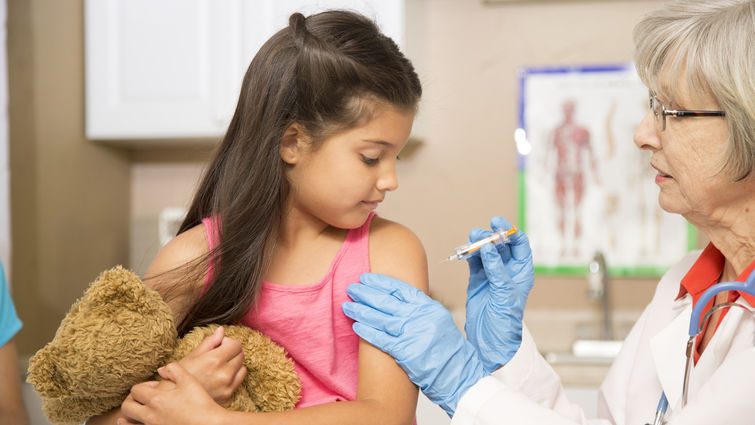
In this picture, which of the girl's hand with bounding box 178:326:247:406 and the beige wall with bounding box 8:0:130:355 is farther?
the beige wall with bounding box 8:0:130:355

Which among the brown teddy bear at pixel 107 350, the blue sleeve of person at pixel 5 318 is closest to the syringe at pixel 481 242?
the brown teddy bear at pixel 107 350

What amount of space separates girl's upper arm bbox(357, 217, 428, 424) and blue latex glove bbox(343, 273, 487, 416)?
2cm

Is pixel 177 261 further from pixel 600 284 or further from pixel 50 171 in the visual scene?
pixel 600 284

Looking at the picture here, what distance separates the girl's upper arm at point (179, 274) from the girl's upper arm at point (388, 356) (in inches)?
11.1

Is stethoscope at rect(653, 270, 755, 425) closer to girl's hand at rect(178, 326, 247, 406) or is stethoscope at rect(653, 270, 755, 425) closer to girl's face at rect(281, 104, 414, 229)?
girl's face at rect(281, 104, 414, 229)

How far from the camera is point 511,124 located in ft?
8.75

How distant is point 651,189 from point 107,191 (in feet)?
7.11

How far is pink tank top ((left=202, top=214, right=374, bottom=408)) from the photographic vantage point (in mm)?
1059

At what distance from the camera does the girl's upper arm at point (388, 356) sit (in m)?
1.01

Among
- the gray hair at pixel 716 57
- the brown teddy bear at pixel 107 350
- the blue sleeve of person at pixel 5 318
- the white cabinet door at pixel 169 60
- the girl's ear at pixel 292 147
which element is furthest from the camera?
the white cabinet door at pixel 169 60

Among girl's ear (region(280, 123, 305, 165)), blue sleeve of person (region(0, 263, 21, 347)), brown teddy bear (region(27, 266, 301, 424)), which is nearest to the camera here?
brown teddy bear (region(27, 266, 301, 424))

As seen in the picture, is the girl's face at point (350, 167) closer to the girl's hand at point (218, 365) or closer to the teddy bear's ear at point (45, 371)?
the girl's hand at point (218, 365)

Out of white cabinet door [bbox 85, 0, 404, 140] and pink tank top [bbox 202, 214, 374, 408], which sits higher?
white cabinet door [bbox 85, 0, 404, 140]

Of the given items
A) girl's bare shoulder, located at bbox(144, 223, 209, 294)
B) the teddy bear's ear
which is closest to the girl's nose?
girl's bare shoulder, located at bbox(144, 223, 209, 294)
